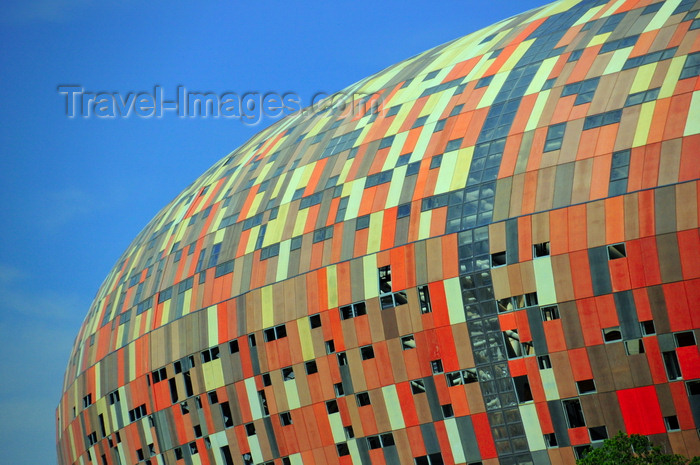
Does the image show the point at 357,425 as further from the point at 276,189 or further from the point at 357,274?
the point at 276,189

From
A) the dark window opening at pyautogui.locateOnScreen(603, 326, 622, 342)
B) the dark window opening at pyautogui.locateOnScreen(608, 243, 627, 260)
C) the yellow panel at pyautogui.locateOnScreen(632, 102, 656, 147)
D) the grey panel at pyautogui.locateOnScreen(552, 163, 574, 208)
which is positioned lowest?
the dark window opening at pyautogui.locateOnScreen(603, 326, 622, 342)

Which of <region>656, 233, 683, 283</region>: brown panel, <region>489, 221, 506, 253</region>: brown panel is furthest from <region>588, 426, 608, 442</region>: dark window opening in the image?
<region>489, 221, 506, 253</region>: brown panel

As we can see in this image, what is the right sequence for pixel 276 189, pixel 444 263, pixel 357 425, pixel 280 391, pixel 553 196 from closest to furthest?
1. pixel 553 196
2. pixel 444 263
3. pixel 357 425
4. pixel 280 391
5. pixel 276 189

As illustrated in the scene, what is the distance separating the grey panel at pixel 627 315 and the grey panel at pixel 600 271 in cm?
70

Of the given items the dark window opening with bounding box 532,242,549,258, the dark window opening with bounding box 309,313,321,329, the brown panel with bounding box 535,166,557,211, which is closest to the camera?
the dark window opening with bounding box 532,242,549,258

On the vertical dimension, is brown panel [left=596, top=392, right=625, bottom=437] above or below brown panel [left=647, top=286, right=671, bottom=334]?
below

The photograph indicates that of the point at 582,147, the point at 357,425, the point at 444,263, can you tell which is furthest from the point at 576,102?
the point at 357,425

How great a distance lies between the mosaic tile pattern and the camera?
47844 mm

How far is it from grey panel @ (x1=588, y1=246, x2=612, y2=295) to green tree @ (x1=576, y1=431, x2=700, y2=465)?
23.7 feet

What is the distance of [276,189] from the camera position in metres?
71.5

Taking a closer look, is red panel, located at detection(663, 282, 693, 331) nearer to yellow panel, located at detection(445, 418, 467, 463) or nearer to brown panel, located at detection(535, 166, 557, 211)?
brown panel, located at detection(535, 166, 557, 211)

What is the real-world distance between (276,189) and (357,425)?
20279mm

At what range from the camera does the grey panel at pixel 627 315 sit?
156 feet

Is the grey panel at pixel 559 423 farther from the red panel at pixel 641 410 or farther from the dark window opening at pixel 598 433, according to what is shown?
the red panel at pixel 641 410
